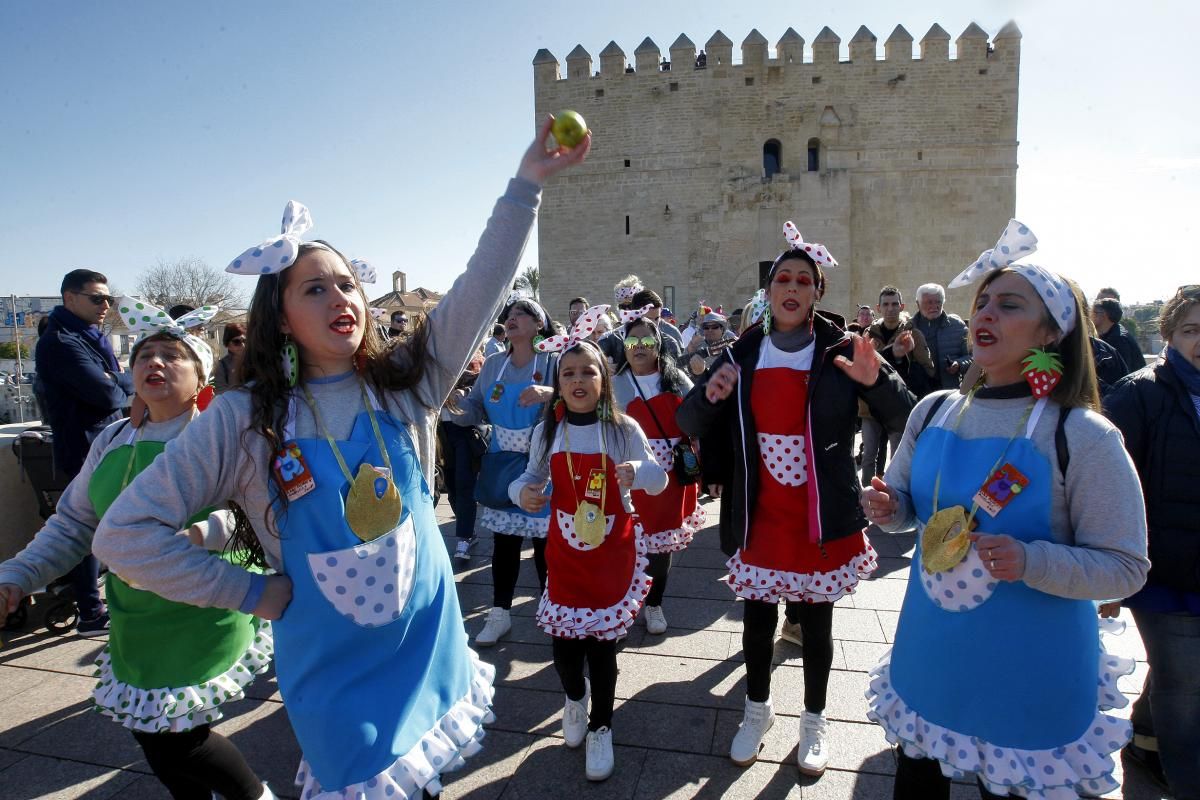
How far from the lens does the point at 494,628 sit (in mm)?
3809

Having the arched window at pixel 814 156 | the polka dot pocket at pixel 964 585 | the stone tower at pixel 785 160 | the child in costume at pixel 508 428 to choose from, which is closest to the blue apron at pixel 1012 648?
the polka dot pocket at pixel 964 585

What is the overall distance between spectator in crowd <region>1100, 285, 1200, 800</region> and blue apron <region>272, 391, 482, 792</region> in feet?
7.85

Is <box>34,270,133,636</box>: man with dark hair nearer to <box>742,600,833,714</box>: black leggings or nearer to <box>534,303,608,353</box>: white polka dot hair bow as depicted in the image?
<box>534,303,608,353</box>: white polka dot hair bow

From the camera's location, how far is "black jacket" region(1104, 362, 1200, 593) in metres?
2.23

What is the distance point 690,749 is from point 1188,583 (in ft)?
6.15

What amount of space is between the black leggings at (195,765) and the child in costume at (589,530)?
1.14 metres

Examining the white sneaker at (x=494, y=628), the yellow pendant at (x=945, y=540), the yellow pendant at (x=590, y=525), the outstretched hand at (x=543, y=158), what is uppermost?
the outstretched hand at (x=543, y=158)

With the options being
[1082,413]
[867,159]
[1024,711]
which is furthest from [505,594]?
[867,159]

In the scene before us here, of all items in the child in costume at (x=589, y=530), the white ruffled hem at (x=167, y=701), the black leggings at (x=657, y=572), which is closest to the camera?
the white ruffled hem at (x=167, y=701)

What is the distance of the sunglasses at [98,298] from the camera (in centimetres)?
426

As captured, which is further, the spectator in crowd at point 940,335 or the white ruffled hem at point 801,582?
the spectator in crowd at point 940,335

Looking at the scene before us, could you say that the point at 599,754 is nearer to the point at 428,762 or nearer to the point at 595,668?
the point at 595,668

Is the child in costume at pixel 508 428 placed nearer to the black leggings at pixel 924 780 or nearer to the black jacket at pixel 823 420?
the black jacket at pixel 823 420

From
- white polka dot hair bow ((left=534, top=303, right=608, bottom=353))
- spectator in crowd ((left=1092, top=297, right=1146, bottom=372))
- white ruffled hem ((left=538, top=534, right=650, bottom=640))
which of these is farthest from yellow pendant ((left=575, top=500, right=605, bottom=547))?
spectator in crowd ((left=1092, top=297, right=1146, bottom=372))
